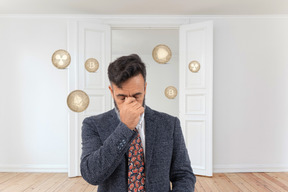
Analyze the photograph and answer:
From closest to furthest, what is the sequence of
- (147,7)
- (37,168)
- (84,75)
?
1. (147,7)
2. (84,75)
3. (37,168)

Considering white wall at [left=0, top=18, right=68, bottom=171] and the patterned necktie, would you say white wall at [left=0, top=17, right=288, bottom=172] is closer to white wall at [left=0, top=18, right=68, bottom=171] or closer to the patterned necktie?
white wall at [left=0, top=18, right=68, bottom=171]

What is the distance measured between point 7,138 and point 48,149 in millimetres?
735

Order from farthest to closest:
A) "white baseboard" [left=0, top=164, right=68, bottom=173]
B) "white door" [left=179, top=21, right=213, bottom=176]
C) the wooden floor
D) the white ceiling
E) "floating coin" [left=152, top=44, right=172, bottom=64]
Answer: "white baseboard" [left=0, top=164, right=68, bottom=173], "white door" [left=179, top=21, right=213, bottom=176], "floating coin" [left=152, top=44, right=172, bottom=64], the white ceiling, the wooden floor

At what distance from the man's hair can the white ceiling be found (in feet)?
9.77

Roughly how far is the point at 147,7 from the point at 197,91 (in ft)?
5.16

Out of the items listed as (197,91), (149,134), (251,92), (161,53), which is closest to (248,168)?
(251,92)

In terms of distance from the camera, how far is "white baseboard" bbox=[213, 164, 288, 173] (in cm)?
426

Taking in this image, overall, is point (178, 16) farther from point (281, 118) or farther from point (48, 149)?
point (48, 149)

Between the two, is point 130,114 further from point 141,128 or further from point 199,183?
point 199,183

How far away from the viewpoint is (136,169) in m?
0.90

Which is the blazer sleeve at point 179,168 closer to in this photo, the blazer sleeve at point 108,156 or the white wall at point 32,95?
the blazer sleeve at point 108,156

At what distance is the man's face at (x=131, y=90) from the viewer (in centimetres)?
88

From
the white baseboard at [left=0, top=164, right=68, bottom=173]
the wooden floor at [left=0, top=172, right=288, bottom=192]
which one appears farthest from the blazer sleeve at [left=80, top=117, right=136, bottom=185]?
the white baseboard at [left=0, top=164, right=68, bottom=173]

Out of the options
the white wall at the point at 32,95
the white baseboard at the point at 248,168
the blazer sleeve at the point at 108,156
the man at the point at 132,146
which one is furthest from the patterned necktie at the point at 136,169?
the white baseboard at the point at 248,168
